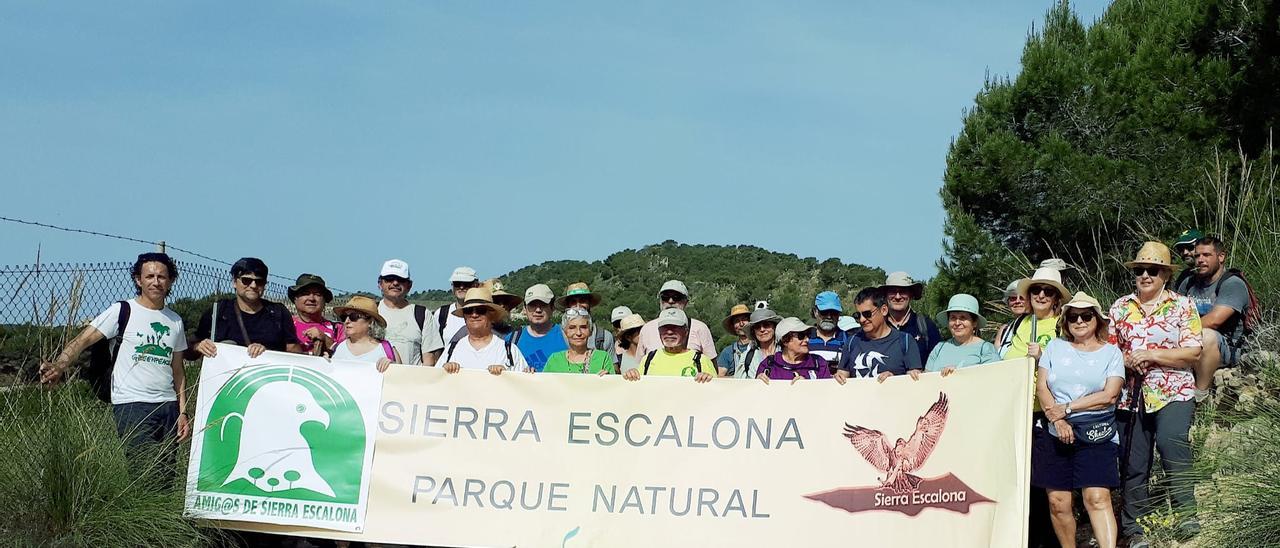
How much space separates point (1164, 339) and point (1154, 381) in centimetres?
27

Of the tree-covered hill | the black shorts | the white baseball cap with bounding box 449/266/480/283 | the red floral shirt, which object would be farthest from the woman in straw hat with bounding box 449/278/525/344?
the tree-covered hill

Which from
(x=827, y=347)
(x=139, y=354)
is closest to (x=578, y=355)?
(x=827, y=347)

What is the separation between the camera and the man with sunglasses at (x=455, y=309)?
9.74 metres

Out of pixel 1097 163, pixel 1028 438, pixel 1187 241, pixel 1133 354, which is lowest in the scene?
pixel 1028 438

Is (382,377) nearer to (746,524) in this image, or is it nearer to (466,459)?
(466,459)

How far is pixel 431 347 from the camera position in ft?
30.8

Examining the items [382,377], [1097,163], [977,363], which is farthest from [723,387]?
[1097,163]

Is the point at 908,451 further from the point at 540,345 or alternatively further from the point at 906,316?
the point at 540,345

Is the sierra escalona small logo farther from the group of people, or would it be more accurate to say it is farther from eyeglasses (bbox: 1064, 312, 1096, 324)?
eyeglasses (bbox: 1064, 312, 1096, 324)

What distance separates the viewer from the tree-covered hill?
2466 centimetres

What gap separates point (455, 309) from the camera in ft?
32.2

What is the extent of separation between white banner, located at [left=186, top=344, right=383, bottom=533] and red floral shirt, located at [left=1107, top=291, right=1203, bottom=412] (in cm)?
470

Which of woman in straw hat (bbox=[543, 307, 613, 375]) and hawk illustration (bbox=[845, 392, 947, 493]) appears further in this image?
woman in straw hat (bbox=[543, 307, 613, 375])

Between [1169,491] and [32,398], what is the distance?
22.0 feet
